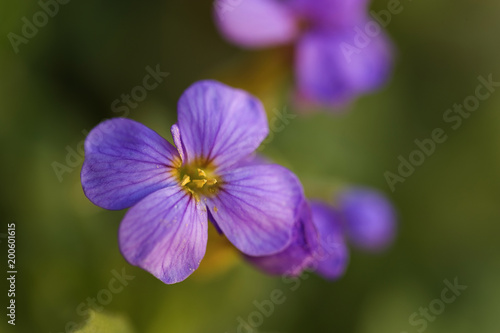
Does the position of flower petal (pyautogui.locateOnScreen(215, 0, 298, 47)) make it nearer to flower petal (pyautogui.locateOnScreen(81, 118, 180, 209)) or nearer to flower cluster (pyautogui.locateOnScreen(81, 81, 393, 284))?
flower cluster (pyautogui.locateOnScreen(81, 81, 393, 284))

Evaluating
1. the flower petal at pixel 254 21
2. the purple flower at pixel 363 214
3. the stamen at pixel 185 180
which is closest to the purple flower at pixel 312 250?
the purple flower at pixel 363 214

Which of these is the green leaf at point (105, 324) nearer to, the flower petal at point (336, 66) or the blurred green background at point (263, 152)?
the blurred green background at point (263, 152)

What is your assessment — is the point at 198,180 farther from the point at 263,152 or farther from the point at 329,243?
the point at 263,152

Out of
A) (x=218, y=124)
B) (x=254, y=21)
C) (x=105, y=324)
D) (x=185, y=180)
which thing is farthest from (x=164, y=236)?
(x=254, y=21)

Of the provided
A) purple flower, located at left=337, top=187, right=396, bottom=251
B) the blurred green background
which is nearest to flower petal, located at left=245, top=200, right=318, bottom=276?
the blurred green background

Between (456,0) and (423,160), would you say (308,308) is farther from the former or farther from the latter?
(456,0)

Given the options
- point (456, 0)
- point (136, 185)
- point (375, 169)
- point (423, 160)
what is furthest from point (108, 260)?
point (456, 0)
